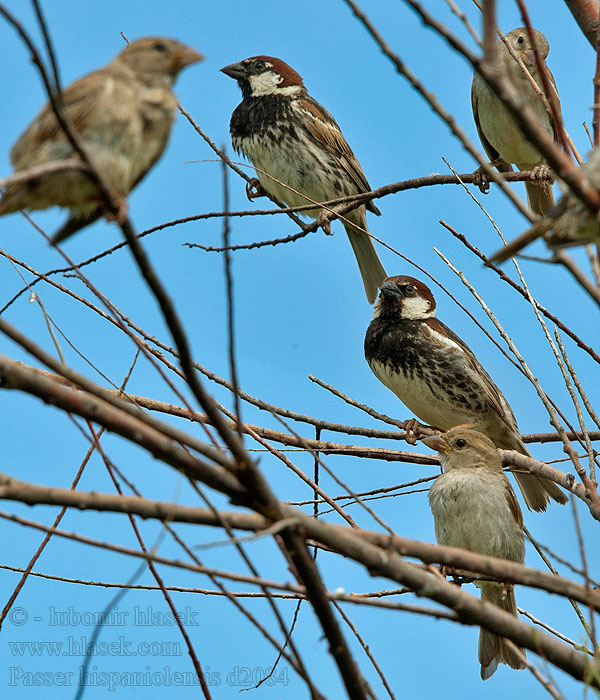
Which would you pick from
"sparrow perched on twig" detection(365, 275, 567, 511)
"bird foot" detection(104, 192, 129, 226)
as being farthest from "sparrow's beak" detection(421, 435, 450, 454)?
"bird foot" detection(104, 192, 129, 226)

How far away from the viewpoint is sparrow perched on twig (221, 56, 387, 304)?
697 centimetres

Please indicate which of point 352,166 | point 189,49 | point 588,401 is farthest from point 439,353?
point 189,49

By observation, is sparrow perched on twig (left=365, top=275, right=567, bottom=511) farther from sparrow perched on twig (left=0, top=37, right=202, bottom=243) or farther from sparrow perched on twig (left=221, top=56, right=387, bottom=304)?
sparrow perched on twig (left=0, top=37, right=202, bottom=243)

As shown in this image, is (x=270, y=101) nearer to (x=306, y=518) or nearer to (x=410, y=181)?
(x=410, y=181)

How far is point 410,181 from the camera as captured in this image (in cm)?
474

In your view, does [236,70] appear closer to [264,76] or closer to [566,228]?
[264,76]

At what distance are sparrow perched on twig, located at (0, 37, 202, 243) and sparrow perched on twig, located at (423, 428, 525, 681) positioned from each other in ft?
9.65

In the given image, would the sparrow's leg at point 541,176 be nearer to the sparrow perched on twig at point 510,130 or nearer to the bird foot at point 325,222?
the sparrow perched on twig at point 510,130

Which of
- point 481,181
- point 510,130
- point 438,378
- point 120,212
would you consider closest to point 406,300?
point 438,378

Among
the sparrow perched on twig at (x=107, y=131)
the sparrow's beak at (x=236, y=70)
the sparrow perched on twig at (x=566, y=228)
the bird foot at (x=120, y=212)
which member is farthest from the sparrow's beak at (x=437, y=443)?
the sparrow's beak at (x=236, y=70)

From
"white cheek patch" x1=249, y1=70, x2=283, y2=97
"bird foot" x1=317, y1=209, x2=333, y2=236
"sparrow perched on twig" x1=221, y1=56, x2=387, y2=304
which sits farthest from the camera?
"white cheek patch" x1=249, y1=70, x2=283, y2=97

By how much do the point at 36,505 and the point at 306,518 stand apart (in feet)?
1.93

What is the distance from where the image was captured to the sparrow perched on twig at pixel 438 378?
19.0 feet

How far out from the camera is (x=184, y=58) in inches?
95.3
